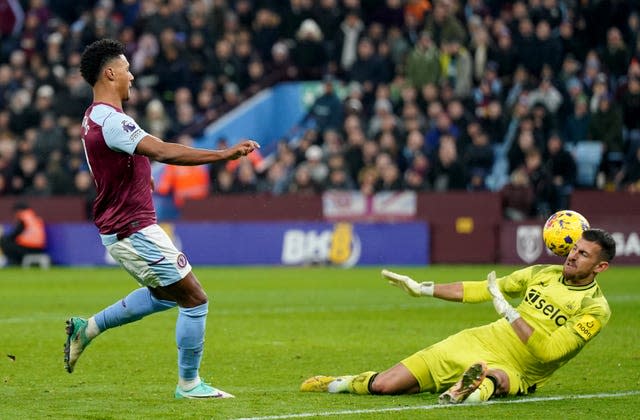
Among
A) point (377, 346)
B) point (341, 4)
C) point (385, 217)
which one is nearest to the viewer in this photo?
point (377, 346)

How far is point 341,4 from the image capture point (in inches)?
1165

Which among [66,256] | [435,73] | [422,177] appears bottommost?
[66,256]

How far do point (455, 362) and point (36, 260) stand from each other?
1884 centimetres

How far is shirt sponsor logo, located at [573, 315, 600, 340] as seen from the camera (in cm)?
858

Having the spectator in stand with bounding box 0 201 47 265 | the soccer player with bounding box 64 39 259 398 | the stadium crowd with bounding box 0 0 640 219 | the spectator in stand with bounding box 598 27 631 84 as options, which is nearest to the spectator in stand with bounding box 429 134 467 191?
the stadium crowd with bounding box 0 0 640 219

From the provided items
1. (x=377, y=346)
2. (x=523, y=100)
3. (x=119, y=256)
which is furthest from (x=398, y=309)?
(x=523, y=100)

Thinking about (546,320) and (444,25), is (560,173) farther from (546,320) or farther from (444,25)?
(546,320)

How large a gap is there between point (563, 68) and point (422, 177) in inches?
143

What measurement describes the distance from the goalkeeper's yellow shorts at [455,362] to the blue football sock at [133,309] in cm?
179

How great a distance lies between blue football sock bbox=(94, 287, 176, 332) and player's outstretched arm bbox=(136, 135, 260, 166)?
1.19 m

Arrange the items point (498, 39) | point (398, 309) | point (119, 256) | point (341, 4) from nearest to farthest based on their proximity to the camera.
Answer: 1. point (119, 256)
2. point (398, 309)
3. point (498, 39)
4. point (341, 4)

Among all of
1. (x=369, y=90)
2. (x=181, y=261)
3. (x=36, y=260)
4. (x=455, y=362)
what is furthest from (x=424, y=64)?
(x=181, y=261)

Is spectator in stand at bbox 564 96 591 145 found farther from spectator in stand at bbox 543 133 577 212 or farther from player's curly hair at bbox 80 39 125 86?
player's curly hair at bbox 80 39 125 86

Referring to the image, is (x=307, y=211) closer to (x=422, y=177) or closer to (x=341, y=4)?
(x=422, y=177)
